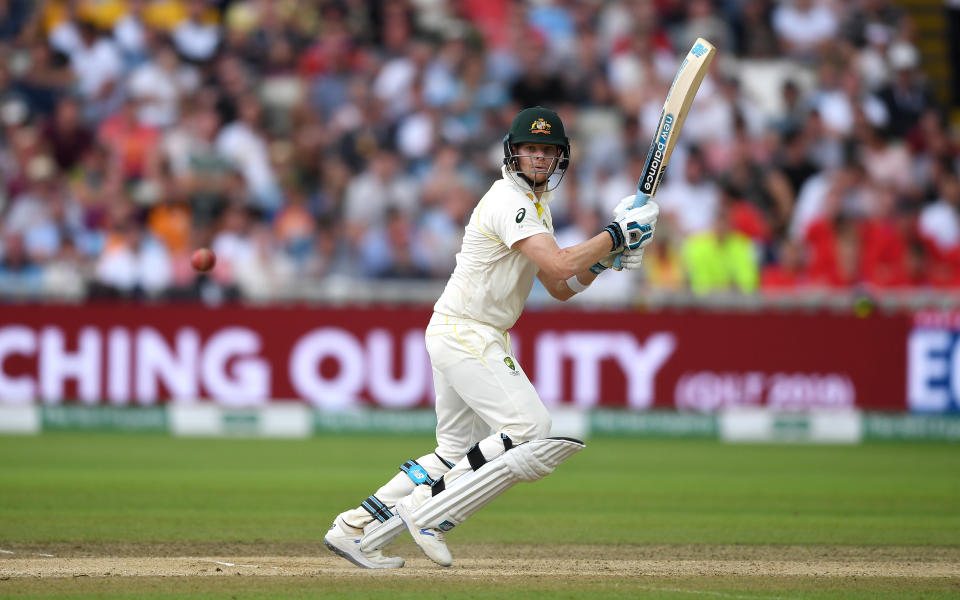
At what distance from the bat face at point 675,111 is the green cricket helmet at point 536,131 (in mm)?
375

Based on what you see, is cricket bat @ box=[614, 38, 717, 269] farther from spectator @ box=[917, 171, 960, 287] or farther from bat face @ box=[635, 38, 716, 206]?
spectator @ box=[917, 171, 960, 287]

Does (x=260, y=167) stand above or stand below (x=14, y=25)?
below

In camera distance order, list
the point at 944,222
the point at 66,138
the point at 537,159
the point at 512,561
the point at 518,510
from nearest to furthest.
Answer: the point at 537,159 < the point at 512,561 < the point at 518,510 < the point at 944,222 < the point at 66,138

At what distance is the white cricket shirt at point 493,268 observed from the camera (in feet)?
19.1

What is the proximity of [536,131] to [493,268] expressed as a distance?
591 millimetres

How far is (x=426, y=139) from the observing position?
47.2ft

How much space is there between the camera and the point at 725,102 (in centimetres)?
1442

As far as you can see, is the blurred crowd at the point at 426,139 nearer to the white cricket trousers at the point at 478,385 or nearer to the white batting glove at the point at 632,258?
the white cricket trousers at the point at 478,385

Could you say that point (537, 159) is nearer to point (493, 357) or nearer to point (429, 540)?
point (493, 357)

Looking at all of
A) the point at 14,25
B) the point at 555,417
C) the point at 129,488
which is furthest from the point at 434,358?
the point at 14,25

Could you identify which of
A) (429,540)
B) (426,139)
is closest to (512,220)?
(429,540)

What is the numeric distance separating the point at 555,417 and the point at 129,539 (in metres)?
5.81

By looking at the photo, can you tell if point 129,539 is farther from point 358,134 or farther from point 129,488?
point 358,134

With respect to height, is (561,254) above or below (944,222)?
below
